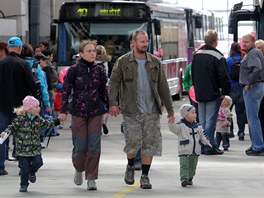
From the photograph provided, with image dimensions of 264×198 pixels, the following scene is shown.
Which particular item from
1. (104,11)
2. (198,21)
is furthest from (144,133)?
(198,21)

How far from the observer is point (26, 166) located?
502 inches

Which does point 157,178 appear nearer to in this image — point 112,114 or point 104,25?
point 112,114

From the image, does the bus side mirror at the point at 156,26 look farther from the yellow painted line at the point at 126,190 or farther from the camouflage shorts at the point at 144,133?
the camouflage shorts at the point at 144,133

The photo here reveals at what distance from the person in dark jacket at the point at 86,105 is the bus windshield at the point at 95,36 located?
51.1 feet

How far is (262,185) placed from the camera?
13.0 meters

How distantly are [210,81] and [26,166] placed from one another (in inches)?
189

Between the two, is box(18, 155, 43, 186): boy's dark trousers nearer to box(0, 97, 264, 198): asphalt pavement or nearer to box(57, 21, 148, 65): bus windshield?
box(0, 97, 264, 198): asphalt pavement

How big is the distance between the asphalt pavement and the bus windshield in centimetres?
976

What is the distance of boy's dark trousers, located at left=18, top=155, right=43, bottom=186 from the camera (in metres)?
12.6

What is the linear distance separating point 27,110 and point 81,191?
1123 millimetres

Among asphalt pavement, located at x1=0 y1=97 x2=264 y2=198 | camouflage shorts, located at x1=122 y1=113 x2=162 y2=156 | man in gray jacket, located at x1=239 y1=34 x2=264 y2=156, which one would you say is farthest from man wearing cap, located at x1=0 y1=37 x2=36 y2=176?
man in gray jacket, located at x1=239 y1=34 x2=264 y2=156

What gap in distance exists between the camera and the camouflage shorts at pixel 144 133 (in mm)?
12891

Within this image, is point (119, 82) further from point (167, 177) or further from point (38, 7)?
point (38, 7)

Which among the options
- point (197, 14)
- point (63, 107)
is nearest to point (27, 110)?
point (63, 107)
